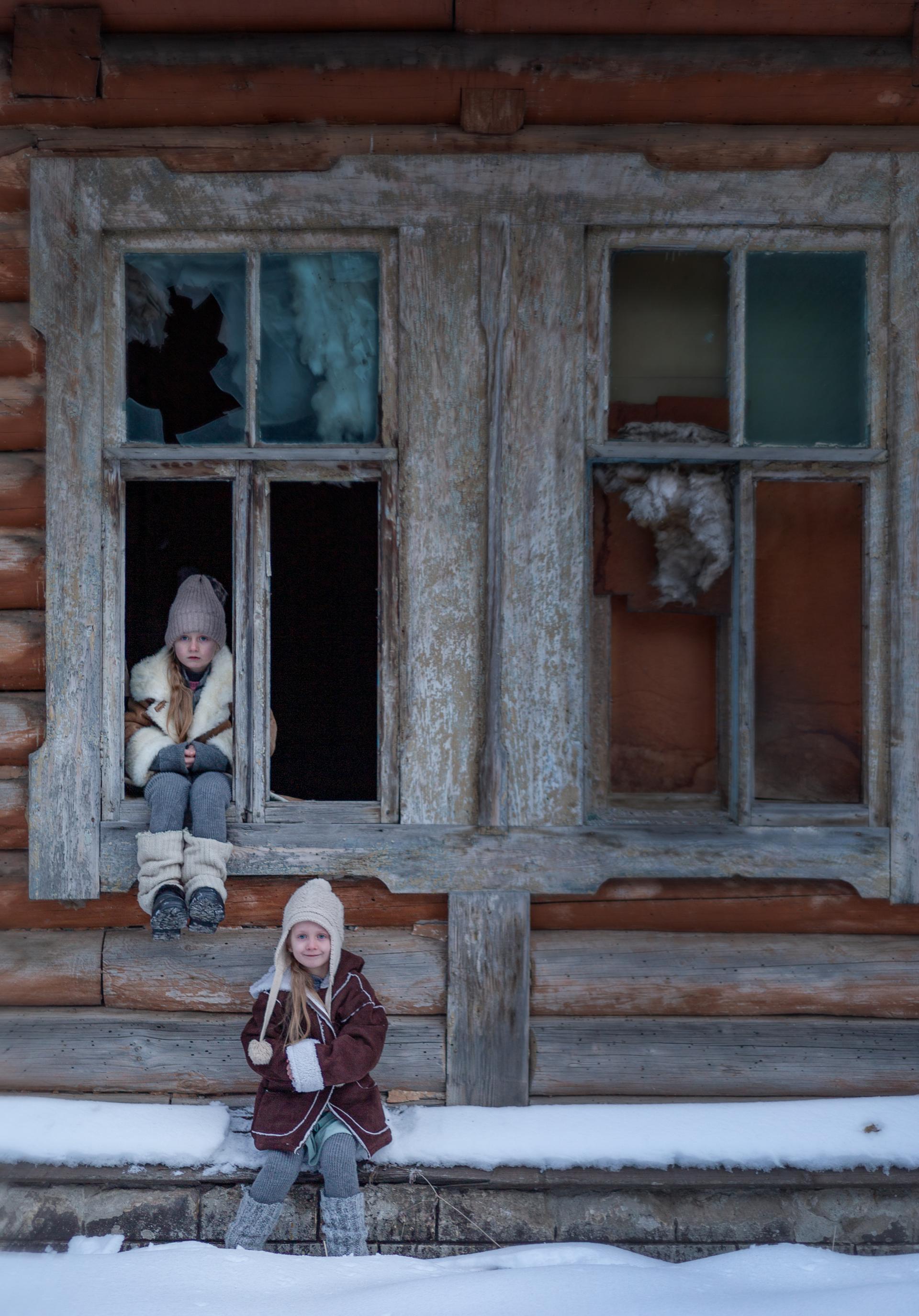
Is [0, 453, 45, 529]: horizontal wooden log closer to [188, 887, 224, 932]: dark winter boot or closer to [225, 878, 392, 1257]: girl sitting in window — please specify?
[188, 887, 224, 932]: dark winter boot

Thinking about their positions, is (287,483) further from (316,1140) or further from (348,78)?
(316,1140)

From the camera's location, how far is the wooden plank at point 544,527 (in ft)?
8.46

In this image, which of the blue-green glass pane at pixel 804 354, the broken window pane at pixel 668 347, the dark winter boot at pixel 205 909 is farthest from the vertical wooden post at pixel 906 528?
the dark winter boot at pixel 205 909

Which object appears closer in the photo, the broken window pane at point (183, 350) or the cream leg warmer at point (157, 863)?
the cream leg warmer at point (157, 863)

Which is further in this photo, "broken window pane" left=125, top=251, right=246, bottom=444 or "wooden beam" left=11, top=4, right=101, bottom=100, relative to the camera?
"broken window pane" left=125, top=251, right=246, bottom=444

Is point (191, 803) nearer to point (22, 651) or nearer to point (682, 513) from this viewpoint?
point (22, 651)

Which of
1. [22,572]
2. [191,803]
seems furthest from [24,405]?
[191,803]

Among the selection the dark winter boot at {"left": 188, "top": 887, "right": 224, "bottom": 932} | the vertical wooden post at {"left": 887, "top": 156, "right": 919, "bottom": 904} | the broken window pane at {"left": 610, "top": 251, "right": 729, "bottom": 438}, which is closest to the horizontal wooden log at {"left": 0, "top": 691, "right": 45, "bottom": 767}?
the dark winter boot at {"left": 188, "top": 887, "right": 224, "bottom": 932}

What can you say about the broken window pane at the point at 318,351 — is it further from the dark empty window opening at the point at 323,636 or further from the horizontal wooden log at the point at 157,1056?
the horizontal wooden log at the point at 157,1056

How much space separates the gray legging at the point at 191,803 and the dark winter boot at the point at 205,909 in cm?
17

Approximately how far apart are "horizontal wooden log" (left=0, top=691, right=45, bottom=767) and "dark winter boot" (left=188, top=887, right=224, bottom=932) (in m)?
0.78

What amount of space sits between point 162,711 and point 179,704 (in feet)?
0.18

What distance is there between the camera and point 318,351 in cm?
269

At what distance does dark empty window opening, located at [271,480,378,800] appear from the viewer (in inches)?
115
